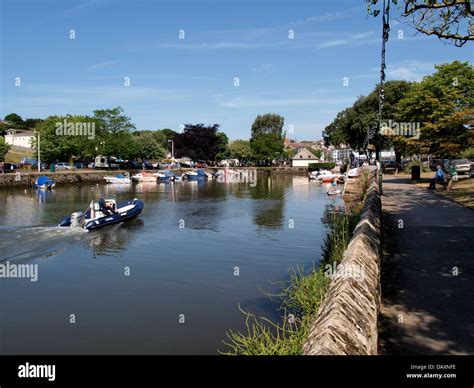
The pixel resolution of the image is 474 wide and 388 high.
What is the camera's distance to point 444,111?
37281 millimetres

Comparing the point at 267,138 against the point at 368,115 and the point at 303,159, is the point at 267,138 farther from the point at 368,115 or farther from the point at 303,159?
the point at 368,115

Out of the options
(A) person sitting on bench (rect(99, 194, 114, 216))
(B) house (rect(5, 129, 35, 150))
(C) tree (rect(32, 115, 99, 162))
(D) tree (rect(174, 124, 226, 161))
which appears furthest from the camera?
(B) house (rect(5, 129, 35, 150))

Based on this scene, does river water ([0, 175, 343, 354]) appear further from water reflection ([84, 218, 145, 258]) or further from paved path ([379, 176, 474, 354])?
paved path ([379, 176, 474, 354])

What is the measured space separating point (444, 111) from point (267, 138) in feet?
346

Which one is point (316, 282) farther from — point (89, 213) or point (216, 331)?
point (89, 213)

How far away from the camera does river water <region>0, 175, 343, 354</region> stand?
39.2 ft

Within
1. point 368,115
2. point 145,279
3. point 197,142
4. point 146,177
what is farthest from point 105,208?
point 197,142

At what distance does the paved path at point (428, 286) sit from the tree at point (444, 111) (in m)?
18.7

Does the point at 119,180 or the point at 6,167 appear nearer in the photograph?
the point at 119,180

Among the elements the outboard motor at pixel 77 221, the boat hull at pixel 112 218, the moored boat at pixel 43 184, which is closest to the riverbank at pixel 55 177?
the moored boat at pixel 43 184

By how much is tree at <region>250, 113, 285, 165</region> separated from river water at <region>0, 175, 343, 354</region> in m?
106

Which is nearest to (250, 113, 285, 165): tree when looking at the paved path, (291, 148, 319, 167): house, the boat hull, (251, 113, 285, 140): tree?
(251, 113, 285, 140): tree
